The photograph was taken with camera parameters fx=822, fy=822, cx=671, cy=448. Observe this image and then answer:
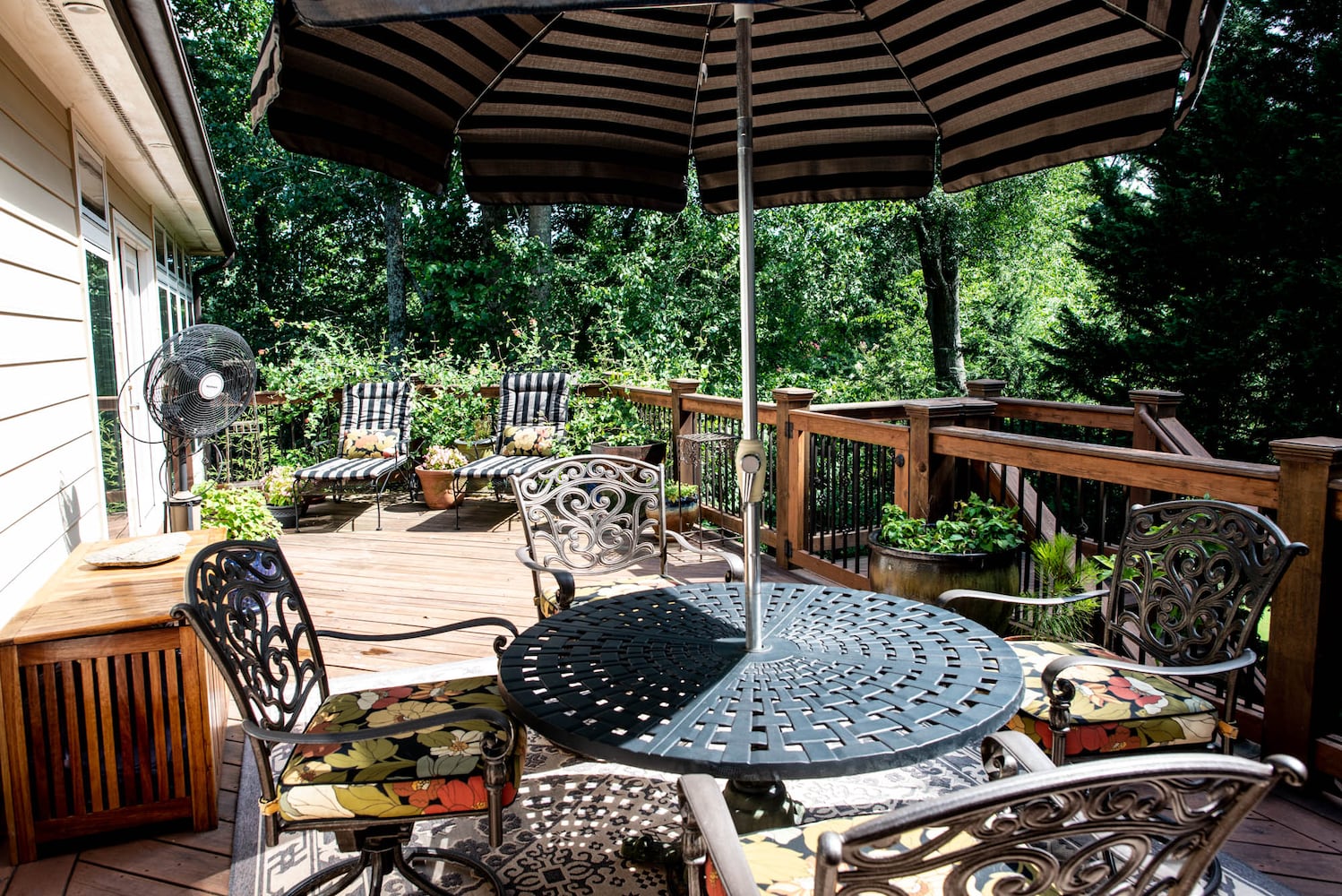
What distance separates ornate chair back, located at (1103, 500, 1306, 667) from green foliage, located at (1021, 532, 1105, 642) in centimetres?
80

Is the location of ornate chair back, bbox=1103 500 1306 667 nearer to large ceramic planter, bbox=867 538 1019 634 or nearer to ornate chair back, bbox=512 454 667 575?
large ceramic planter, bbox=867 538 1019 634

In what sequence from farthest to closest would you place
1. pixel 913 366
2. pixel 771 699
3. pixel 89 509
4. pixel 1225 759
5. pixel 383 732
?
pixel 913 366 < pixel 89 509 < pixel 383 732 < pixel 771 699 < pixel 1225 759

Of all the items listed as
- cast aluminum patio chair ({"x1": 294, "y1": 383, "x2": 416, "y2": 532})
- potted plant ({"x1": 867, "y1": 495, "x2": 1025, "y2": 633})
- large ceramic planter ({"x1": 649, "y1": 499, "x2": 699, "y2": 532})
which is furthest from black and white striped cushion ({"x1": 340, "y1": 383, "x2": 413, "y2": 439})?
potted plant ({"x1": 867, "y1": 495, "x2": 1025, "y2": 633})

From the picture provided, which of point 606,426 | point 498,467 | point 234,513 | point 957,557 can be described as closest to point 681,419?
point 606,426

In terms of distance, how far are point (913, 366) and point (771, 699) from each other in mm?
13166

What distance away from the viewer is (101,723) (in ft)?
7.36

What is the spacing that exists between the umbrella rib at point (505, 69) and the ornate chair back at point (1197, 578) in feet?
7.23

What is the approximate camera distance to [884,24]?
8.06 ft

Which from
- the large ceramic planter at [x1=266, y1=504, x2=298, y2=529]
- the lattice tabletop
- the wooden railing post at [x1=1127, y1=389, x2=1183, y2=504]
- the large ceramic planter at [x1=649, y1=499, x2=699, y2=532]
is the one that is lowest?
the large ceramic planter at [x1=266, y1=504, x2=298, y2=529]

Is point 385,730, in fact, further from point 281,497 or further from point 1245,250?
point 1245,250

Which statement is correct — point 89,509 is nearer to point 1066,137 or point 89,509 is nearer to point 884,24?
point 884,24

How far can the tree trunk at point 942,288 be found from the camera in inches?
535

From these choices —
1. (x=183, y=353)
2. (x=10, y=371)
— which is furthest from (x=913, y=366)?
(x=10, y=371)

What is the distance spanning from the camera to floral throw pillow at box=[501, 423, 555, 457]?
6.91 m
